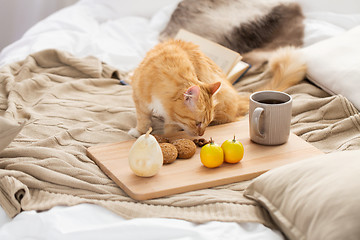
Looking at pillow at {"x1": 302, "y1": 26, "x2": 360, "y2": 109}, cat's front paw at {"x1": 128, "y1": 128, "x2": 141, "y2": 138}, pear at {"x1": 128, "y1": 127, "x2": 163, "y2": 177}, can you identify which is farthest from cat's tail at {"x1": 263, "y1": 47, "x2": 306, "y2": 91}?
pear at {"x1": 128, "y1": 127, "x2": 163, "y2": 177}

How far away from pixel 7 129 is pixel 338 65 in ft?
3.99

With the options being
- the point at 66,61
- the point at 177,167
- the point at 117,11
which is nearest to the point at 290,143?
the point at 177,167

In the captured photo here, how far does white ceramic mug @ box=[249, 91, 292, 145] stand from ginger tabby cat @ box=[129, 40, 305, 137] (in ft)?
0.54

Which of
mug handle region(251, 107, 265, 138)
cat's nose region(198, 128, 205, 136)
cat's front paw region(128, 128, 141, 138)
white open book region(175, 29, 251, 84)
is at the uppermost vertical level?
mug handle region(251, 107, 265, 138)

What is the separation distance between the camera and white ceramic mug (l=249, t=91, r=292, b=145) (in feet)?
4.48

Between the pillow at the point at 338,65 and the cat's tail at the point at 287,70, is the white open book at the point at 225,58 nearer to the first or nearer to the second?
the cat's tail at the point at 287,70

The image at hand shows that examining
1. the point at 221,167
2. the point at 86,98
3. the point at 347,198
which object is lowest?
the point at 86,98

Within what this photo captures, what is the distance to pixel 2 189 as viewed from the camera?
115 cm

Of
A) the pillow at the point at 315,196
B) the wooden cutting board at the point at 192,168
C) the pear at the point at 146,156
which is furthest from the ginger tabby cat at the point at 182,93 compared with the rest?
the pillow at the point at 315,196

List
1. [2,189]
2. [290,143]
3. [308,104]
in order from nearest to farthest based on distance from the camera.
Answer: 1. [2,189]
2. [290,143]
3. [308,104]

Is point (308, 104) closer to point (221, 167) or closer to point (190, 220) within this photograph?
point (221, 167)

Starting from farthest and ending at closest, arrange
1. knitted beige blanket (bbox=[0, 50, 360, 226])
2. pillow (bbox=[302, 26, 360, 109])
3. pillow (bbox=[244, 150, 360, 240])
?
pillow (bbox=[302, 26, 360, 109]), knitted beige blanket (bbox=[0, 50, 360, 226]), pillow (bbox=[244, 150, 360, 240])

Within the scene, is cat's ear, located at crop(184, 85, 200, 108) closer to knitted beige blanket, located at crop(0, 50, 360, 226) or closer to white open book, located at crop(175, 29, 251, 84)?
knitted beige blanket, located at crop(0, 50, 360, 226)

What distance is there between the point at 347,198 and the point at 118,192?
1.84 ft
